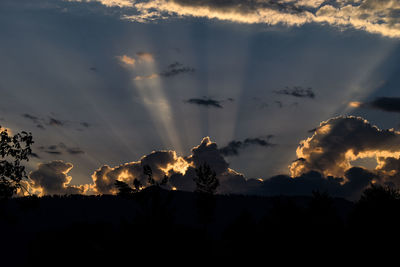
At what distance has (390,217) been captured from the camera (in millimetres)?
55875

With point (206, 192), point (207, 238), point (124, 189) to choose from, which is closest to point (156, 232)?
point (124, 189)

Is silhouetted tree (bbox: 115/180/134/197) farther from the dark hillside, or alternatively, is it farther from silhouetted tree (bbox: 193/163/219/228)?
silhouetted tree (bbox: 193/163/219/228)

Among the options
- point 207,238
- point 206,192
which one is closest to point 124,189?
point 207,238

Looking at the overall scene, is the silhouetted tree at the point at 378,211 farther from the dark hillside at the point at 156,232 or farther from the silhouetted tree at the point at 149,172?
the silhouetted tree at the point at 149,172

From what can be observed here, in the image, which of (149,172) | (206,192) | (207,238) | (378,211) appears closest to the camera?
(149,172)

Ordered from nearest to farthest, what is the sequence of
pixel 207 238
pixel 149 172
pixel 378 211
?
pixel 149 172
pixel 378 211
pixel 207 238

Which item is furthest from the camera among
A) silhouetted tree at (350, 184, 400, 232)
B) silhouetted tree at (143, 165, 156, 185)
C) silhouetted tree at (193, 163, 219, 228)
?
silhouetted tree at (193, 163, 219, 228)

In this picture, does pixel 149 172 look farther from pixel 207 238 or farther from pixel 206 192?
pixel 206 192

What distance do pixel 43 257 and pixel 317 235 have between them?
181 feet

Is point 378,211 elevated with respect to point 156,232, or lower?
elevated

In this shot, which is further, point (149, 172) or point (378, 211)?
point (378, 211)

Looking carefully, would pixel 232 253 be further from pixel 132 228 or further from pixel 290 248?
pixel 132 228

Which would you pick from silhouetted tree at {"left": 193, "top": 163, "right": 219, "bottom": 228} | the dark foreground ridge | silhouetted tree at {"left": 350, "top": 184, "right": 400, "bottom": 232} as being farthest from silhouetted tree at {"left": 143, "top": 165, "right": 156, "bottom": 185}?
silhouetted tree at {"left": 193, "top": 163, "right": 219, "bottom": 228}

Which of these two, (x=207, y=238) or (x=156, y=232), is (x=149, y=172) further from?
(x=207, y=238)
